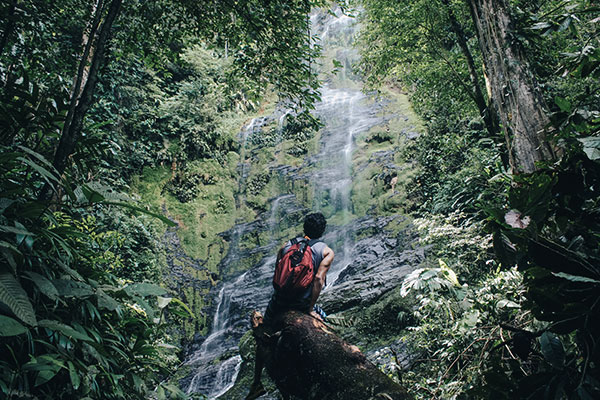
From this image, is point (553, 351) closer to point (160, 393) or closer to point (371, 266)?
point (160, 393)

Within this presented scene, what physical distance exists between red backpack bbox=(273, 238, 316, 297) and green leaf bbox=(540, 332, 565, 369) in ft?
6.03

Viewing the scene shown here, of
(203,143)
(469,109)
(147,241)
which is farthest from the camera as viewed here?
(203,143)

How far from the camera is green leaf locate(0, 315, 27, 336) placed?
3.31 ft

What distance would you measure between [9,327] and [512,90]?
2.64 m

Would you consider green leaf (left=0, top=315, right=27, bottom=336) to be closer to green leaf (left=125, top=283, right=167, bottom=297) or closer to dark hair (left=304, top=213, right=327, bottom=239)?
green leaf (left=125, top=283, right=167, bottom=297)

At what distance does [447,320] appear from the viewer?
2848 mm

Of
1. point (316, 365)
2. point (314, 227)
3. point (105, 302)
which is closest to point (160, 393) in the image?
point (105, 302)

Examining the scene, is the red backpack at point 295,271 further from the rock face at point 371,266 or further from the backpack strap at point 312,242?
the rock face at point 371,266

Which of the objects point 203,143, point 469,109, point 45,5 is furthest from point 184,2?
point 203,143

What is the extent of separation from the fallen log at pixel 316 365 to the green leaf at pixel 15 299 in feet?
5.05

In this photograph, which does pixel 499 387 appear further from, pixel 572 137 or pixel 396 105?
pixel 396 105

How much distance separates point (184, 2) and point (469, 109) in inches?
252

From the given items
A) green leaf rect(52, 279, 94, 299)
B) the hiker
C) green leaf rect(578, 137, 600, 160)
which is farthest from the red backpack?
green leaf rect(578, 137, 600, 160)

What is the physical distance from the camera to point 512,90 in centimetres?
193
